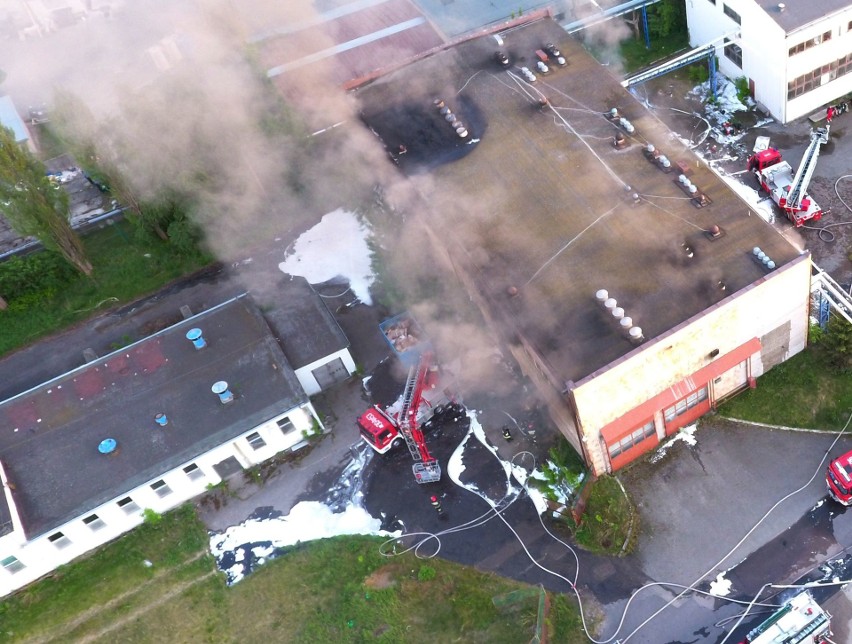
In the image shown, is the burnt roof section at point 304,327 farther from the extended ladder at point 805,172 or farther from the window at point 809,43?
the window at point 809,43

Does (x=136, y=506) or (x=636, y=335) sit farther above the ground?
(x=636, y=335)

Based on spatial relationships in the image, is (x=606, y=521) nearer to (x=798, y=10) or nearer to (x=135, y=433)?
(x=135, y=433)

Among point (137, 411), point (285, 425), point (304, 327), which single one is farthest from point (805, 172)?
point (137, 411)

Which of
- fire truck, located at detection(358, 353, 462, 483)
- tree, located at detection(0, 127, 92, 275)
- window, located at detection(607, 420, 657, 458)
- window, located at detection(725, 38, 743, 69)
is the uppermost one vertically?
tree, located at detection(0, 127, 92, 275)

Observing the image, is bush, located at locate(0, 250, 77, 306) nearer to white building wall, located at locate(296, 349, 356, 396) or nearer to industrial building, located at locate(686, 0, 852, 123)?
white building wall, located at locate(296, 349, 356, 396)

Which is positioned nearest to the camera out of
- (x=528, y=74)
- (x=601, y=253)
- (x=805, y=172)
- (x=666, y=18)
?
(x=601, y=253)

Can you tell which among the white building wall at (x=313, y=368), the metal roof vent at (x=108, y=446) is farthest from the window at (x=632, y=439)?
the metal roof vent at (x=108, y=446)

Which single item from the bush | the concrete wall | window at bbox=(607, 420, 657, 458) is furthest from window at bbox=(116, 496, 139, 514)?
window at bbox=(607, 420, 657, 458)
